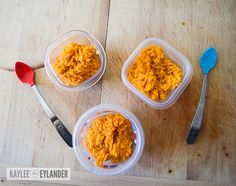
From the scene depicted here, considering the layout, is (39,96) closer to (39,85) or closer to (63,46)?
(39,85)

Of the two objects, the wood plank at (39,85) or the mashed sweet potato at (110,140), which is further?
the wood plank at (39,85)

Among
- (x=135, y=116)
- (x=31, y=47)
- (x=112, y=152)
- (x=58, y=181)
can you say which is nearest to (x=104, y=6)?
(x=31, y=47)

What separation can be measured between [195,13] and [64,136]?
1.92 feet

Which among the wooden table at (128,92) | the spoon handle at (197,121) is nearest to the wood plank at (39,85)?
the wooden table at (128,92)

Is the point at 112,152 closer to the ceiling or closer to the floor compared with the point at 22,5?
closer to the floor

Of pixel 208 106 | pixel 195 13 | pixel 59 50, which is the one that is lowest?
pixel 208 106

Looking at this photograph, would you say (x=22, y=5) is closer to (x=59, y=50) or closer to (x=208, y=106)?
(x=59, y=50)

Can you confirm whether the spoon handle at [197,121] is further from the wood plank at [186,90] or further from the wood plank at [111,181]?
the wood plank at [111,181]

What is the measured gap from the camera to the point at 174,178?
0.82 metres

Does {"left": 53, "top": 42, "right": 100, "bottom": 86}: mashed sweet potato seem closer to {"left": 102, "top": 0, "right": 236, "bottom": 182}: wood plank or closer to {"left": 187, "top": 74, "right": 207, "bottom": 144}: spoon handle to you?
{"left": 102, "top": 0, "right": 236, "bottom": 182}: wood plank

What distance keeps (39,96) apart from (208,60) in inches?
21.8

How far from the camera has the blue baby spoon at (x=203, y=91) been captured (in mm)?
825

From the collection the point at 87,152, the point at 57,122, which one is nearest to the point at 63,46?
the point at 57,122

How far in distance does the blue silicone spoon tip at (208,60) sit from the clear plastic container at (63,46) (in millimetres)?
315
